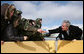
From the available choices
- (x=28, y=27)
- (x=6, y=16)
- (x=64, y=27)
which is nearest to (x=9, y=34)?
(x=6, y=16)

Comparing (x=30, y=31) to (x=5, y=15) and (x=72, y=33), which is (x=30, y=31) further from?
(x=5, y=15)

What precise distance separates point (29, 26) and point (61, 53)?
187cm

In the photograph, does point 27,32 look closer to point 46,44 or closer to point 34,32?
point 34,32

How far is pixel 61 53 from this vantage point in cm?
458

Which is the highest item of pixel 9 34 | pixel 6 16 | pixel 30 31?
pixel 6 16

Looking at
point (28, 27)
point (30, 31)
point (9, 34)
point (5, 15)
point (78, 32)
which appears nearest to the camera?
point (9, 34)

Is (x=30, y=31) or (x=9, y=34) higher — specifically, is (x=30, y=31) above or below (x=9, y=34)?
below

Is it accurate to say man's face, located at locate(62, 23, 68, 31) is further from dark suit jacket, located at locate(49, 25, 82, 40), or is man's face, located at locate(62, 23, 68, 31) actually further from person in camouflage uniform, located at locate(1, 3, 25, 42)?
person in camouflage uniform, located at locate(1, 3, 25, 42)

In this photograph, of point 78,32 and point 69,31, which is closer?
point 69,31

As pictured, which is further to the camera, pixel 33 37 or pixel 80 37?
pixel 33 37

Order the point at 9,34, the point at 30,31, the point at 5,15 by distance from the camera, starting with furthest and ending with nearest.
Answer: the point at 30,31 < the point at 5,15 < the point at 9,34

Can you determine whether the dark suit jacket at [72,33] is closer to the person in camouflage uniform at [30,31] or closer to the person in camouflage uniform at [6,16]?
the person in camouflage uniform at [30,31]

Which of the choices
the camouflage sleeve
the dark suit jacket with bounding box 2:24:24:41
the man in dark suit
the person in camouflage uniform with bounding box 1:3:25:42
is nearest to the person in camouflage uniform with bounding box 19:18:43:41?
the camouflage sleeve

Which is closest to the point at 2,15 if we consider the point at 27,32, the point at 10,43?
the point at 10,43
